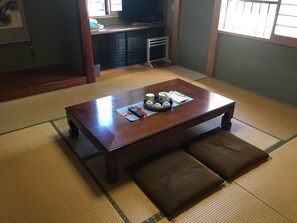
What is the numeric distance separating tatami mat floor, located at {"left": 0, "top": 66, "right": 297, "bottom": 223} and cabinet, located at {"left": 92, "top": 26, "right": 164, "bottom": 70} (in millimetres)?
1470

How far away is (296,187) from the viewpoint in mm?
1897

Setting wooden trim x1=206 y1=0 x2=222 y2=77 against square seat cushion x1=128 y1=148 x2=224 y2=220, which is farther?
wooden trim x1=206 y1=0 x2=222 y2=77

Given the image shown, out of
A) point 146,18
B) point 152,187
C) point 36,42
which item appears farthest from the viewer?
point 146,18

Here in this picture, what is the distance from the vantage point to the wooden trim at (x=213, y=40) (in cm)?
364

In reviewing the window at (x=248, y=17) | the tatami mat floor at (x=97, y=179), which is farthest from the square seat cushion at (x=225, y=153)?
the window at (x=248, y=17)

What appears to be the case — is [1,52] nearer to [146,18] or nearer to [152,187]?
[146,18]

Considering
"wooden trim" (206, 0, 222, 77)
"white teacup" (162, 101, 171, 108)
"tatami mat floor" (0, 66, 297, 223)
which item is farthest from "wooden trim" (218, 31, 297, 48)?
"white teacup" (162, 101, 171, 108)

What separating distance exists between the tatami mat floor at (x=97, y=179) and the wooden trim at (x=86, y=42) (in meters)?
0.84

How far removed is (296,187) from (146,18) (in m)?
3.66

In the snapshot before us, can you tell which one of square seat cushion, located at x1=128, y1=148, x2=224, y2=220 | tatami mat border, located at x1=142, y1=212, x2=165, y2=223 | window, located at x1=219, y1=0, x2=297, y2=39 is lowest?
tatami mat border, located at x1=142, y1=212, x2=165, y2=223

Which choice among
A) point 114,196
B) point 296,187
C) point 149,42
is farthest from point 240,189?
point 149,42

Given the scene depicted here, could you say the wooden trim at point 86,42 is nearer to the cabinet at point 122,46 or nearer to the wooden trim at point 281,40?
the cabinet at point 122,46

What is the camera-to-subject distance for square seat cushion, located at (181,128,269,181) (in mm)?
1981

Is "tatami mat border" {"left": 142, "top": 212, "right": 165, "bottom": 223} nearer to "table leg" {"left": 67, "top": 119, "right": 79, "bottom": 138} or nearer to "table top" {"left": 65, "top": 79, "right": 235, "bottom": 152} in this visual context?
"table top" {"left": 65, "top": 79, "right": 235, "bottom": 152}
